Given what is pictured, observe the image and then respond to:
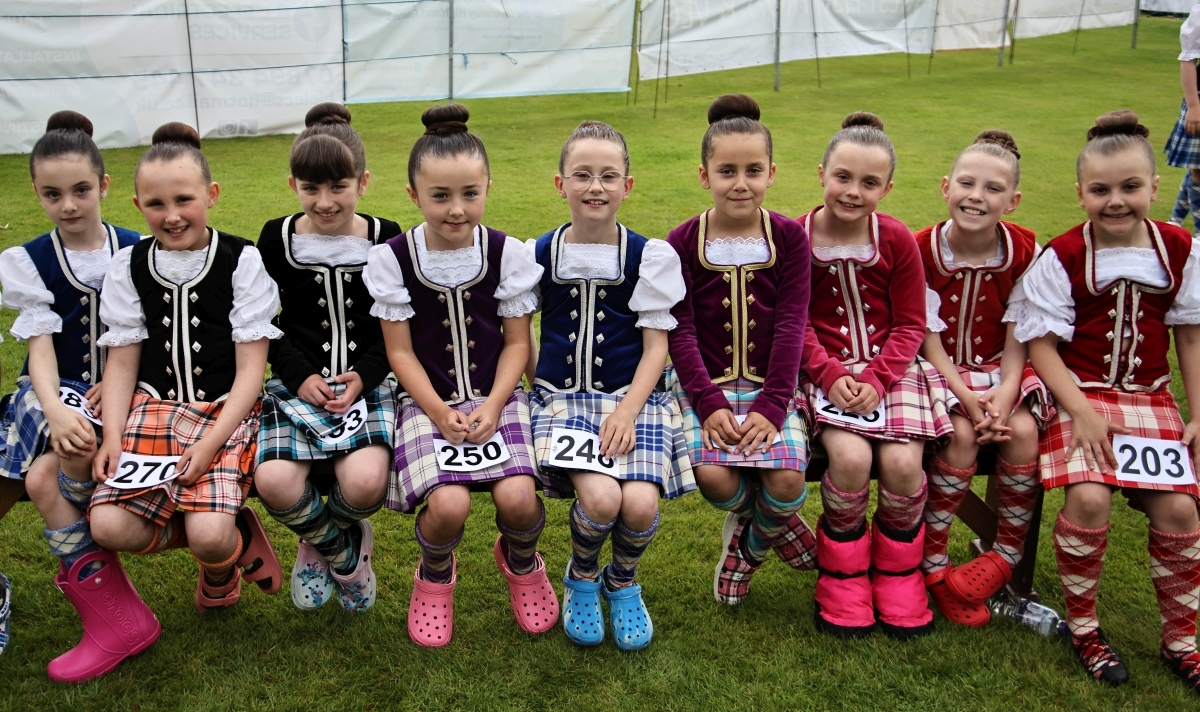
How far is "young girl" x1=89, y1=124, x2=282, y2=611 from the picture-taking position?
263 cm

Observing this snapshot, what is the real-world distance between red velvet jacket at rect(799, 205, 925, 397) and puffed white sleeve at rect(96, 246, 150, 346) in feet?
6.65

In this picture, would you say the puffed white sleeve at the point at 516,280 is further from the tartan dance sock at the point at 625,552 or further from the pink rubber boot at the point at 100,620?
the pink rubber boot at the point at 100,620

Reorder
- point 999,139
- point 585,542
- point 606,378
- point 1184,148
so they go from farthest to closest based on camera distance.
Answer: point 1184,148
point 999,139
point 606,378
point 585,542

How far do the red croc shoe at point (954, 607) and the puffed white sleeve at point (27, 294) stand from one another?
2.79 m

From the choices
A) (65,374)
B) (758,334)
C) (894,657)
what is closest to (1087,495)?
(894,657)

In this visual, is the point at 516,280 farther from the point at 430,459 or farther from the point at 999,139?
the point at 999,139

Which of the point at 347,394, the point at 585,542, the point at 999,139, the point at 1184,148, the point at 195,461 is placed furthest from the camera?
the point at 1184,148

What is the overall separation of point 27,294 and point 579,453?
170 cm

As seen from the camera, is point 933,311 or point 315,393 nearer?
point 315,393

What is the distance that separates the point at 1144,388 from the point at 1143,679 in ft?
2.78

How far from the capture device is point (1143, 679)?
8.55 feet

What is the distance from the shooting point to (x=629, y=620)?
2762 mm

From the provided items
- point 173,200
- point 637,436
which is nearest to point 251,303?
point 173,200

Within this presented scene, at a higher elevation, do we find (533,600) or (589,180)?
(589,180)
